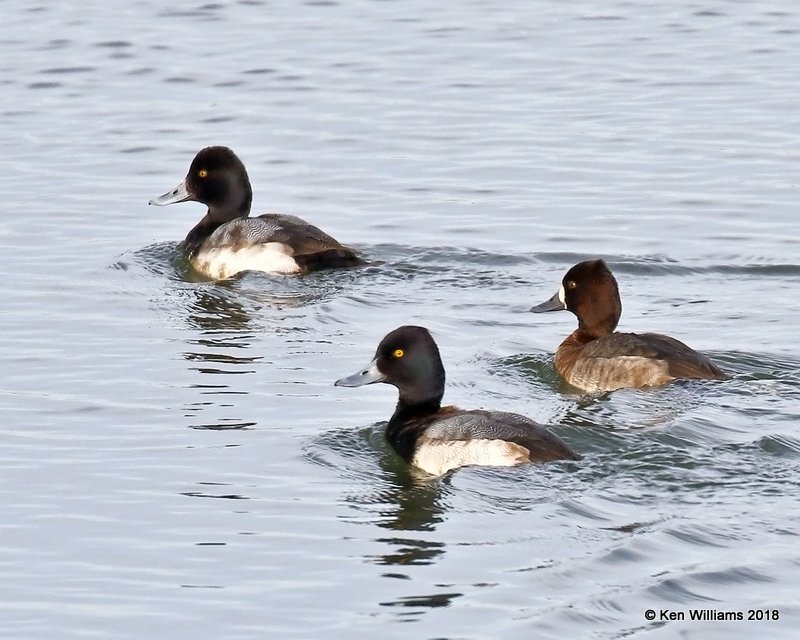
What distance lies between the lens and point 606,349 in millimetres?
11375

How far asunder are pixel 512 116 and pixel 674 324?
6.90 metres

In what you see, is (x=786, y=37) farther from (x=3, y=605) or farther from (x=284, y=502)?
(x=3, y=605)

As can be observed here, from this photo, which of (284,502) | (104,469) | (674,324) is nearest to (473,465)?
(284,502)

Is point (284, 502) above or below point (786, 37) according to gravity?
below

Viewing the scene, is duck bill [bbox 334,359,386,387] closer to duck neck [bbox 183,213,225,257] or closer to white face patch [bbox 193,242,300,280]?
white face patch [bbox 193,242,300,280]

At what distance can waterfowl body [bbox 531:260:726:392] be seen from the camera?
36.0ft

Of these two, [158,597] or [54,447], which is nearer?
[158,597]

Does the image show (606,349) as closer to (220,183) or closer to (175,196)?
(220,183)

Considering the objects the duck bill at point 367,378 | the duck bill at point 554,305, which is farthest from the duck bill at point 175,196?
the duck bill at point 367,378

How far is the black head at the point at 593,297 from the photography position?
39.0 feet

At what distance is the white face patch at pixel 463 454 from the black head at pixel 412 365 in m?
0.41

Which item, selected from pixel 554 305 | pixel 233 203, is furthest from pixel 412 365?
pixel 233 203

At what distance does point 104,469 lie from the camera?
9422mm

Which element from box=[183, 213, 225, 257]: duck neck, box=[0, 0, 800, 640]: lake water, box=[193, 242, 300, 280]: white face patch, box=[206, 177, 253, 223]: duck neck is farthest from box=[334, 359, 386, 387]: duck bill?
box=[206, 177, 253, 223]: duck neck
